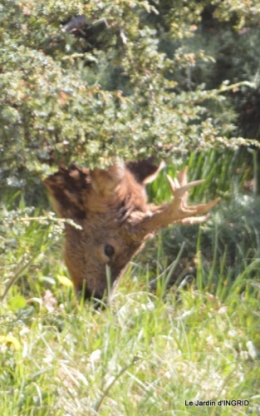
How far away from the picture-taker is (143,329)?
454 cm

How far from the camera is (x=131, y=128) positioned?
3.75 metres

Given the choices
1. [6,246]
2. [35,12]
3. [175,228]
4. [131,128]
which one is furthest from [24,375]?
[175,228]

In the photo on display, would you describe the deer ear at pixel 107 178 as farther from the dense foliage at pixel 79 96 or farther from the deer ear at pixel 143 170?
the dense foliage at pixel 79 96

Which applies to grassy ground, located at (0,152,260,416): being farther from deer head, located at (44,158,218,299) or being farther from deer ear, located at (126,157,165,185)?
deer ear, located at (126,157,165,185)

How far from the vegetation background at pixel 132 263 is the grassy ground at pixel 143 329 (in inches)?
0.4

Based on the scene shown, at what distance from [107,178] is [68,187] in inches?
13.1

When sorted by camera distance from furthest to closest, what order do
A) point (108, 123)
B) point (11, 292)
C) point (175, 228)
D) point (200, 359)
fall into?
point (175, 228) < point (11, 292) < point (200, 359) < point (108, 123)

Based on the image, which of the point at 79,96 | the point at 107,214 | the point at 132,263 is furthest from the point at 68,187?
the point at 79,96

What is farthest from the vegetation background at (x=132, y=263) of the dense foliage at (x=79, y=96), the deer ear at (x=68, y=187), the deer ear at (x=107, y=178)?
the deer ear at (x=107, y=178)

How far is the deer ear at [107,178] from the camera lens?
4.96 metres

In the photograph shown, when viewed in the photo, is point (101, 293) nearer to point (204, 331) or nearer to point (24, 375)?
point (204, 331)

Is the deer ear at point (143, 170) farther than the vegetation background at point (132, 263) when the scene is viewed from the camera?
Yes

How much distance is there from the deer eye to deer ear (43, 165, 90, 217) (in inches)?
11.4

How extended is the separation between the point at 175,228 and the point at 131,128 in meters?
2.57
